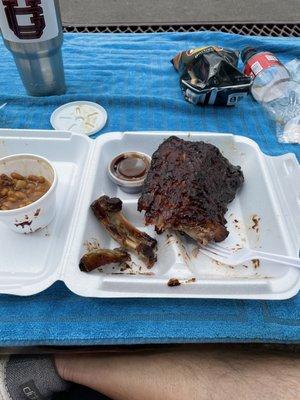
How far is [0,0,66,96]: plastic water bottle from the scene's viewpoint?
1.08 meters

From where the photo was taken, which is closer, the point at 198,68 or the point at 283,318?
the point at 283,318

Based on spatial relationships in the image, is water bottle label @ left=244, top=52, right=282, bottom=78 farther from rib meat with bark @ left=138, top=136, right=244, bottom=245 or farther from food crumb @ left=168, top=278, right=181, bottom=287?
food crumb @ left=168, top=278, right=181, bottom=287

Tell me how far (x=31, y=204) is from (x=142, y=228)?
1.00 feet

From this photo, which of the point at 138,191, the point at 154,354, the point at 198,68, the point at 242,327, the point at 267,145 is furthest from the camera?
the point at 198,68

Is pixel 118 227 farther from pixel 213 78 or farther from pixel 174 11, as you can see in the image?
pixel 174 11

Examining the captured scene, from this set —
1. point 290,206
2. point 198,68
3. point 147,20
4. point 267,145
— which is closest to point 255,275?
point 290,206

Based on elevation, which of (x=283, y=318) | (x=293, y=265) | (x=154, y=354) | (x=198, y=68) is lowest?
(x=154, y=354)

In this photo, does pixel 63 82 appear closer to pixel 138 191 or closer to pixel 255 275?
pixel 138 191

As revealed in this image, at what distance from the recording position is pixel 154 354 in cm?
85

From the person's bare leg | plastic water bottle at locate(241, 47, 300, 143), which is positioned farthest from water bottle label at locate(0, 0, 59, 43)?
the person's bare leg

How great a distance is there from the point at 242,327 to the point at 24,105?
1140 mm

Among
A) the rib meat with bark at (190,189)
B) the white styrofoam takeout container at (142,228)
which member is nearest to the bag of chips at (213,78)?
the white styrofoam takeout container at (142,228)

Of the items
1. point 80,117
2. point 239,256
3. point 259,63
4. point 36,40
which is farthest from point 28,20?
point 239,256

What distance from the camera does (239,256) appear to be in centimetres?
83
